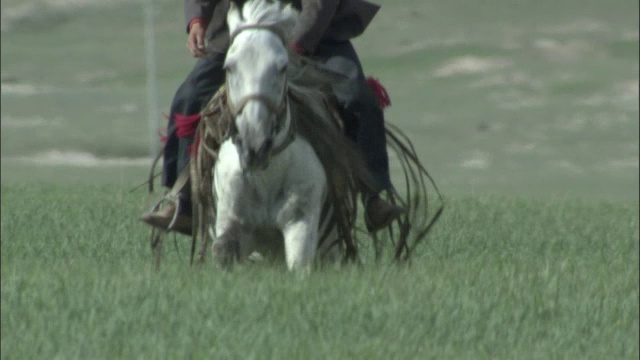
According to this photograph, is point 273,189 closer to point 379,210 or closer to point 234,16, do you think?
point 234,16

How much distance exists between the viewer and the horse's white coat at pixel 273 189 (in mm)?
8719

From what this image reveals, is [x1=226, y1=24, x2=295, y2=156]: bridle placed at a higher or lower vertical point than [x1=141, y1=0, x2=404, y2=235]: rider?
→ higher

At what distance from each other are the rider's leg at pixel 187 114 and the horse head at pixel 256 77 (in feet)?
2.81

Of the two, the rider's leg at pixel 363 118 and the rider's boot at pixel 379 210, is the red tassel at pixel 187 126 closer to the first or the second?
the rider's leg at pixel 363 118

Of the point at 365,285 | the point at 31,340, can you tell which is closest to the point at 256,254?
the point at 365,285

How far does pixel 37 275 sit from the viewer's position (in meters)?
9.48

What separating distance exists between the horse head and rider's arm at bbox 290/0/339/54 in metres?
0.55

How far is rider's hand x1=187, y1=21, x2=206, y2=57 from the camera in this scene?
31.1ft

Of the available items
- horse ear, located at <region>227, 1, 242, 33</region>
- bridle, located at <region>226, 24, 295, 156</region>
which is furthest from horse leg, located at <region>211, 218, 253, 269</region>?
horse ear, located at <region>227, 1, 242, 33</region>

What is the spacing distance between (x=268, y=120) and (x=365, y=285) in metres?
0.98

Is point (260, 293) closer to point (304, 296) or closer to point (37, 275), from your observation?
point (304, 296)

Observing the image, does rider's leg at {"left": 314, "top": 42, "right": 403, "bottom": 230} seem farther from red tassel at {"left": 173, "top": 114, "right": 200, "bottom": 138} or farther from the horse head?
the horse head

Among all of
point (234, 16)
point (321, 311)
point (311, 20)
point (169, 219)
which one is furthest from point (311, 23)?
point (321, 311)

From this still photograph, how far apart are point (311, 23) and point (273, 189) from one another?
2.92 ft
